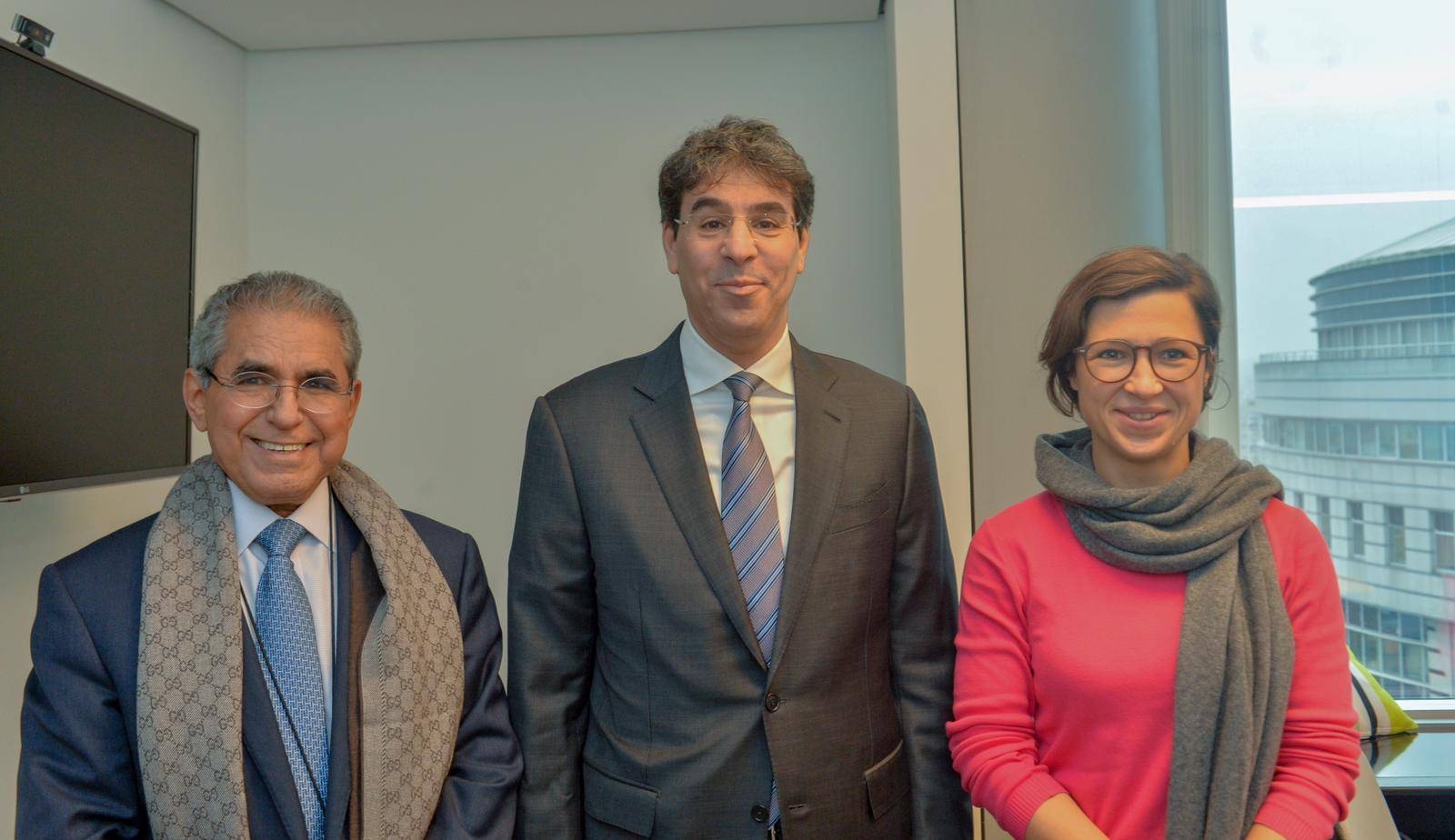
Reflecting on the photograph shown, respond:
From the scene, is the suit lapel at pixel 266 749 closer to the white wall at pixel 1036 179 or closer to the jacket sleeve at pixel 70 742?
the jacket sleeve at pixel 70 742

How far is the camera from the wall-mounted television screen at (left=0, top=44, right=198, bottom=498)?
249cm

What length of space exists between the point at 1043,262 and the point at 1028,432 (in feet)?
1.58

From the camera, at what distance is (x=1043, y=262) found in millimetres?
3080

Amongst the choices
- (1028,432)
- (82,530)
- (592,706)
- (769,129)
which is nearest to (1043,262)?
(1028,432)

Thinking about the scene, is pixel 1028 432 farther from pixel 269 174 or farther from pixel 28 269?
pixel 269 174

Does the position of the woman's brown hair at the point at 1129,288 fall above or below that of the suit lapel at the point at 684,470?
above

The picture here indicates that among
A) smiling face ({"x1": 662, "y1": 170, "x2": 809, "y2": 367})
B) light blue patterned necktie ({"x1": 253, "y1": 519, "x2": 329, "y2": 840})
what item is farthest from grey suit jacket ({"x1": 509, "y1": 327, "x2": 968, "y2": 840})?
light blue patterned necktie ({"x1": 253, "y1": 519, "x2": 329, "y2": 840})

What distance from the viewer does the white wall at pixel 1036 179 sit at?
10.00ft

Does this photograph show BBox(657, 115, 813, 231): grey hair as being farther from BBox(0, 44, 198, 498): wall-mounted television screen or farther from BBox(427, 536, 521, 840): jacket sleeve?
BBox(0, 44, 198, 498): wall-mounted television screen

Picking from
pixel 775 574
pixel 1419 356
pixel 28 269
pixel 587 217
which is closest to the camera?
pixel 775 574

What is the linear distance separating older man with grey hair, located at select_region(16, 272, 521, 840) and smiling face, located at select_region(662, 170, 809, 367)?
588 mm

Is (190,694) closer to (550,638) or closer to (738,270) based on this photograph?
(550,638)

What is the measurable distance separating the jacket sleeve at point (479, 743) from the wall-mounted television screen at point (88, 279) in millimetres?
1289

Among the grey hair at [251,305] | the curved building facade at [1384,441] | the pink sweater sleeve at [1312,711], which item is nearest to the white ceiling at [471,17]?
the curved building facade at [1384,441]
